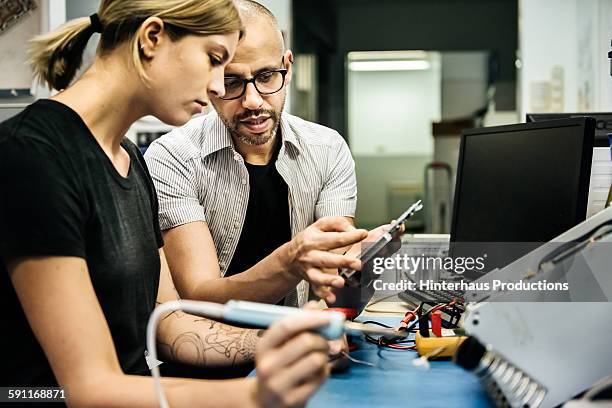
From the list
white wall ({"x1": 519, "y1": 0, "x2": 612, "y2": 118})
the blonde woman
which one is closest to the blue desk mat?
the blonde woman

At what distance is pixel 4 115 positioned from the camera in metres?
3.11

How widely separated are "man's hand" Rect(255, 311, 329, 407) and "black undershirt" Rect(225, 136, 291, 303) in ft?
3.56

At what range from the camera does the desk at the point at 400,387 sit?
3.35 ft

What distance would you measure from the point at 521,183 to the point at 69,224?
103 cm

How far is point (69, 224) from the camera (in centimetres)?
95

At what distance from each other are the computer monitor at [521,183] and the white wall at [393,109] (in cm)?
616

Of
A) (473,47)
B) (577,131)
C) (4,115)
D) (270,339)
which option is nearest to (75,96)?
(270,339)

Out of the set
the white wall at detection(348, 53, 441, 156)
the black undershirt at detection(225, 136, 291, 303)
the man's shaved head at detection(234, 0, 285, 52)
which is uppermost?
the man's shaved head at detection(234, 0, 285, 52)

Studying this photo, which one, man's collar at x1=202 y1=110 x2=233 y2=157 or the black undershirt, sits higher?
man's collar at x1=202 y1=110 x2=233 y2=157

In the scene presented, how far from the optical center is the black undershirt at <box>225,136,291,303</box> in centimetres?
179

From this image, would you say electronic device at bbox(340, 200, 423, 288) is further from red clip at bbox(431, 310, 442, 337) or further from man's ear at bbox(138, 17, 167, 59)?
man's ear at bbox(138, 17, 167, 59)

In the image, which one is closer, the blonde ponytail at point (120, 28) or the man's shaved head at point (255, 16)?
Answer: the blonde ponytail at point (120, 28)

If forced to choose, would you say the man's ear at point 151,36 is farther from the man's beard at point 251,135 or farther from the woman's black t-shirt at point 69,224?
the man's beard at point 251,135

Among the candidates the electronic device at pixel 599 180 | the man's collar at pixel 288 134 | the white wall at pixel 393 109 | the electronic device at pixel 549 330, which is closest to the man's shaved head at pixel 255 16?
the man's collar at pixel 288 134
